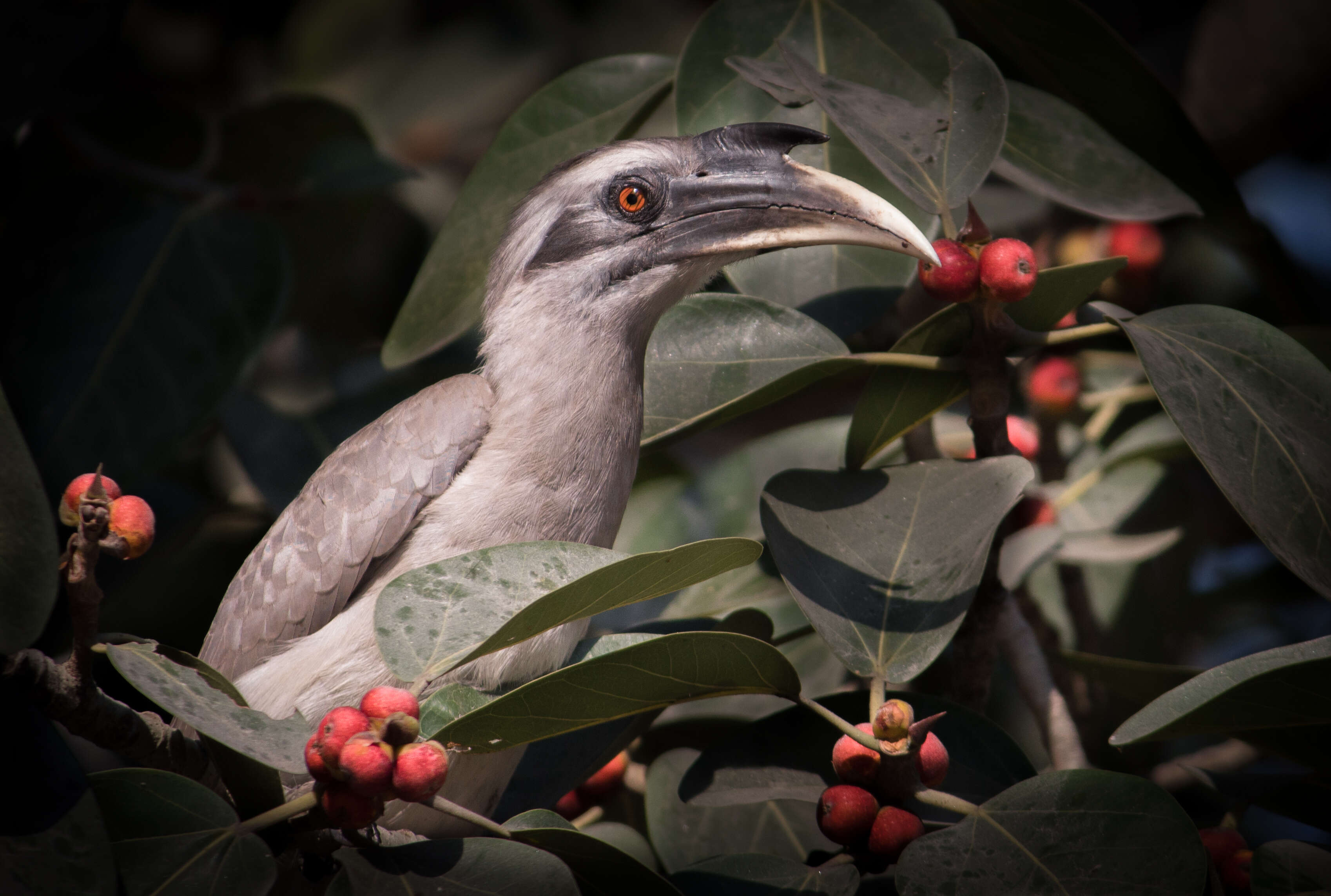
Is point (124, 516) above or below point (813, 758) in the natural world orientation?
above

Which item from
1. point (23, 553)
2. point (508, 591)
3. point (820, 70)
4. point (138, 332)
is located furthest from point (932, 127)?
point (138, 332)

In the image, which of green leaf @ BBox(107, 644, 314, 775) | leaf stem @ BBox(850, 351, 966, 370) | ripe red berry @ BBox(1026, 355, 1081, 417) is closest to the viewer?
green leaf @ BBox(107, 644, 314, 775)

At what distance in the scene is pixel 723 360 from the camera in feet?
8.54

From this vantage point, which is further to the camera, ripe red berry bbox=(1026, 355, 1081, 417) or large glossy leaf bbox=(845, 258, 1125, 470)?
ripe red berry bbox=(1026, 355, 1081, 417)

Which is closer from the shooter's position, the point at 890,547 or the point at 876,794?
the point at 876,794

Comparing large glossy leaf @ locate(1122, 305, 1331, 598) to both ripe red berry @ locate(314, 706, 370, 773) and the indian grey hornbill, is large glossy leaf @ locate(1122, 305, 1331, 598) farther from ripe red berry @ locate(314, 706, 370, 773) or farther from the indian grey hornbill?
ripe red berry @ locate(314, 706, 370, 773)

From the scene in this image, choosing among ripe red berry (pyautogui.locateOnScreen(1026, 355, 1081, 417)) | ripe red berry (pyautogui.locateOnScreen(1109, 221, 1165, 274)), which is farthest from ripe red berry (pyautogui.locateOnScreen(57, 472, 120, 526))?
ripe red berry (pyautogui.locateOnScreen(1109, 221, 1165, 274))

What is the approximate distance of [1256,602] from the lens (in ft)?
15.9

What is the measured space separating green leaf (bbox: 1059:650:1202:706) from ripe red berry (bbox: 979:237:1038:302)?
39.0 inches

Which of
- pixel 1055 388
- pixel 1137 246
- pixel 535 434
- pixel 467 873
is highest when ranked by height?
pixel 1137 246

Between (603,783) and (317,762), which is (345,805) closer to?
(317,762)

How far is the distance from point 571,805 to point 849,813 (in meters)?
1.34

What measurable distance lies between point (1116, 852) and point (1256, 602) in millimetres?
3577

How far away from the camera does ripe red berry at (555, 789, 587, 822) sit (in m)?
3.12
